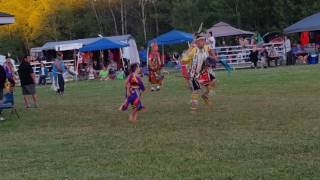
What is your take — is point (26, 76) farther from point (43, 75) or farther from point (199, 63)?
point (43, 75)

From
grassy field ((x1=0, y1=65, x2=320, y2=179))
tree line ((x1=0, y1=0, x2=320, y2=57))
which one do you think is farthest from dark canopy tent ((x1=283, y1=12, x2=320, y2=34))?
grassy field ((x1=0, y1=65, x2=320, y2=179))

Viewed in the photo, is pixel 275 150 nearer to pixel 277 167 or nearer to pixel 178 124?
pixel 277 167

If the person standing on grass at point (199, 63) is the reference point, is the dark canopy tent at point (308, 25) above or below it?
above

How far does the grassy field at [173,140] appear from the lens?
27.2 feet

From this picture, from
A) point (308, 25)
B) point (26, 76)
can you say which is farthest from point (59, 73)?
point (308, 25)

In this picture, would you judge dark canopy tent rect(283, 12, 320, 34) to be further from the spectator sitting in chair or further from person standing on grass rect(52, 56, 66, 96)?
person standing on grass rect(52, 56, 66, 96)

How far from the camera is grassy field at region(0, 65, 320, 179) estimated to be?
8.28 metres

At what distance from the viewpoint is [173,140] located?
10.8 metres

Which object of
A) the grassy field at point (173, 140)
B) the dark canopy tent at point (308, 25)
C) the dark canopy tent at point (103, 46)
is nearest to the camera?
the grassy field at point (173, 140)

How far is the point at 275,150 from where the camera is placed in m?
9.20

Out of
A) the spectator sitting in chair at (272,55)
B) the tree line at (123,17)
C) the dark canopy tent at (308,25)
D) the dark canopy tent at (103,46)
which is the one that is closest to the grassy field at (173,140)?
the spectator sitting in chair at (272,55)

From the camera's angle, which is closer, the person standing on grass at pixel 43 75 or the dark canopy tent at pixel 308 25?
the person standing on grass at pixel 43 75

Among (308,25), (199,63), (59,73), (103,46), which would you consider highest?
Result: (308,25)

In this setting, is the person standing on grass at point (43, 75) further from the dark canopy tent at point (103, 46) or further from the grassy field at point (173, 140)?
the grassy field at point (173, 140)
